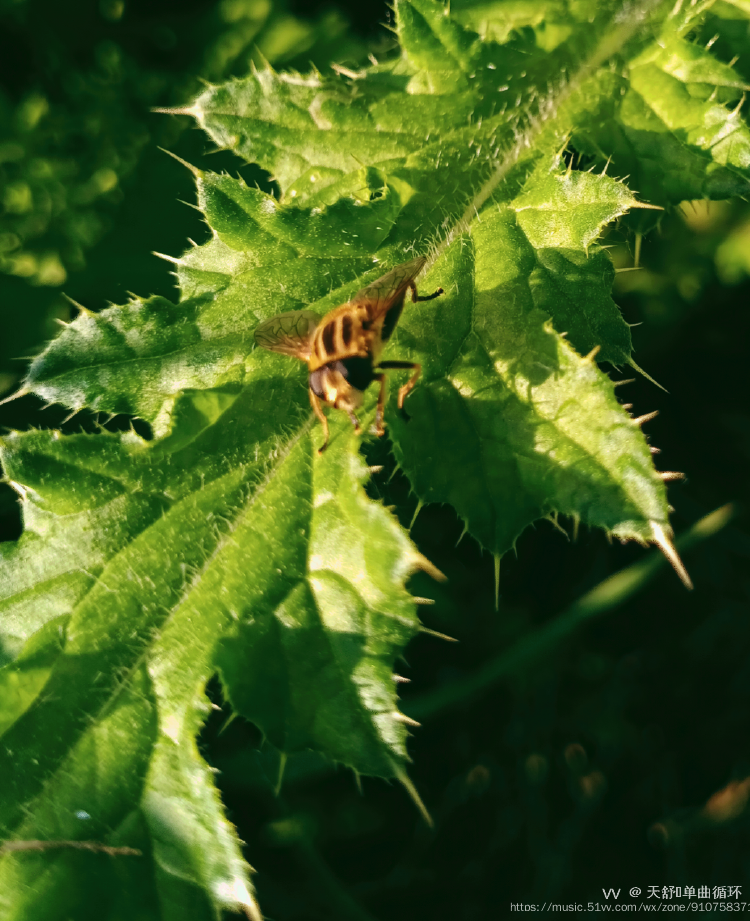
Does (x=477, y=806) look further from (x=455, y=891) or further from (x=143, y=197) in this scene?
(x=143, y=197)

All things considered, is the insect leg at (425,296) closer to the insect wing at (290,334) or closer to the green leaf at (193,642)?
the insect wing at (290,334)

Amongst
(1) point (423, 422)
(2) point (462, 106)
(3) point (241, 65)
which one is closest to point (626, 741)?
(1) point (423, 422)

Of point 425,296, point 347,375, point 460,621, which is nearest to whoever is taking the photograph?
point 347,375

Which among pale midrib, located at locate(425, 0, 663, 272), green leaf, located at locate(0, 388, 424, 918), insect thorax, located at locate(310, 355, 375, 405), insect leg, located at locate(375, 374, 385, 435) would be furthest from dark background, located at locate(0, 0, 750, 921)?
insect thorax, located at locate(310, 355, 375, 405)

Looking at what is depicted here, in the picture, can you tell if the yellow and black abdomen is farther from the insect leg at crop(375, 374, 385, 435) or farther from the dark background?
the dark background

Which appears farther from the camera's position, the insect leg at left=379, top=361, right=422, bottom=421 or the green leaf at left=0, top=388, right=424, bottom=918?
the insect leg at left=379, top=361, right=422, bottom=421

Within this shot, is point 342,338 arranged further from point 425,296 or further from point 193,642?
point 193,642

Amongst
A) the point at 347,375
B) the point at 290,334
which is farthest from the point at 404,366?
the point at 290,334
